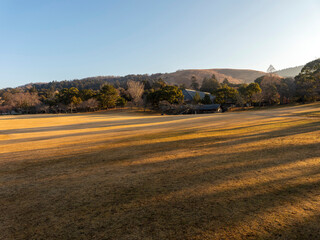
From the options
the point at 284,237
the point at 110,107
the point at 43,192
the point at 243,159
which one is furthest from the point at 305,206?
the point at 110,107

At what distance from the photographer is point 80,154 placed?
8.59 meters

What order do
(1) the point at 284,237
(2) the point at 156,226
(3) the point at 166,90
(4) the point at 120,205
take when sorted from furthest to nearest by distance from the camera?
1. (3) the point at 166,90
2. (4) the point at 120,205
3. (2) the point at 156,226
4. (1) the point at 284,237

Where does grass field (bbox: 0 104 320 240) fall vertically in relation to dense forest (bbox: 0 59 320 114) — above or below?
below

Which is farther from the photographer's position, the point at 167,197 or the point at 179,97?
the point at 179,97

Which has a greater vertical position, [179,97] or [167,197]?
[179,97]

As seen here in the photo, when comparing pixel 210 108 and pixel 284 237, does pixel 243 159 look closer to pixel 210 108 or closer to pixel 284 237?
pixel 284 237

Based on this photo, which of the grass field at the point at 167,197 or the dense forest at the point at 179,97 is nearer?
the grass field at the point at 167,197

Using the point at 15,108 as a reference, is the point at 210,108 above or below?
below

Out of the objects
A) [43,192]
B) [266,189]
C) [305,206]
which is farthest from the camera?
[43,192]

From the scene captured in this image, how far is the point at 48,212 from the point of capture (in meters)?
3.66

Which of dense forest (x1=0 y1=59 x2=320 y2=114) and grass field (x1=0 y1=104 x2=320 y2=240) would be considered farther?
dense forest (x1=0 y1=59 x2=320 y2=114)

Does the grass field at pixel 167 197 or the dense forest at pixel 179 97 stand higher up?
the dense forest at pixel 179 97

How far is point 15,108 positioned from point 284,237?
115493 mm

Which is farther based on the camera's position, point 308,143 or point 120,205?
point 308,143
